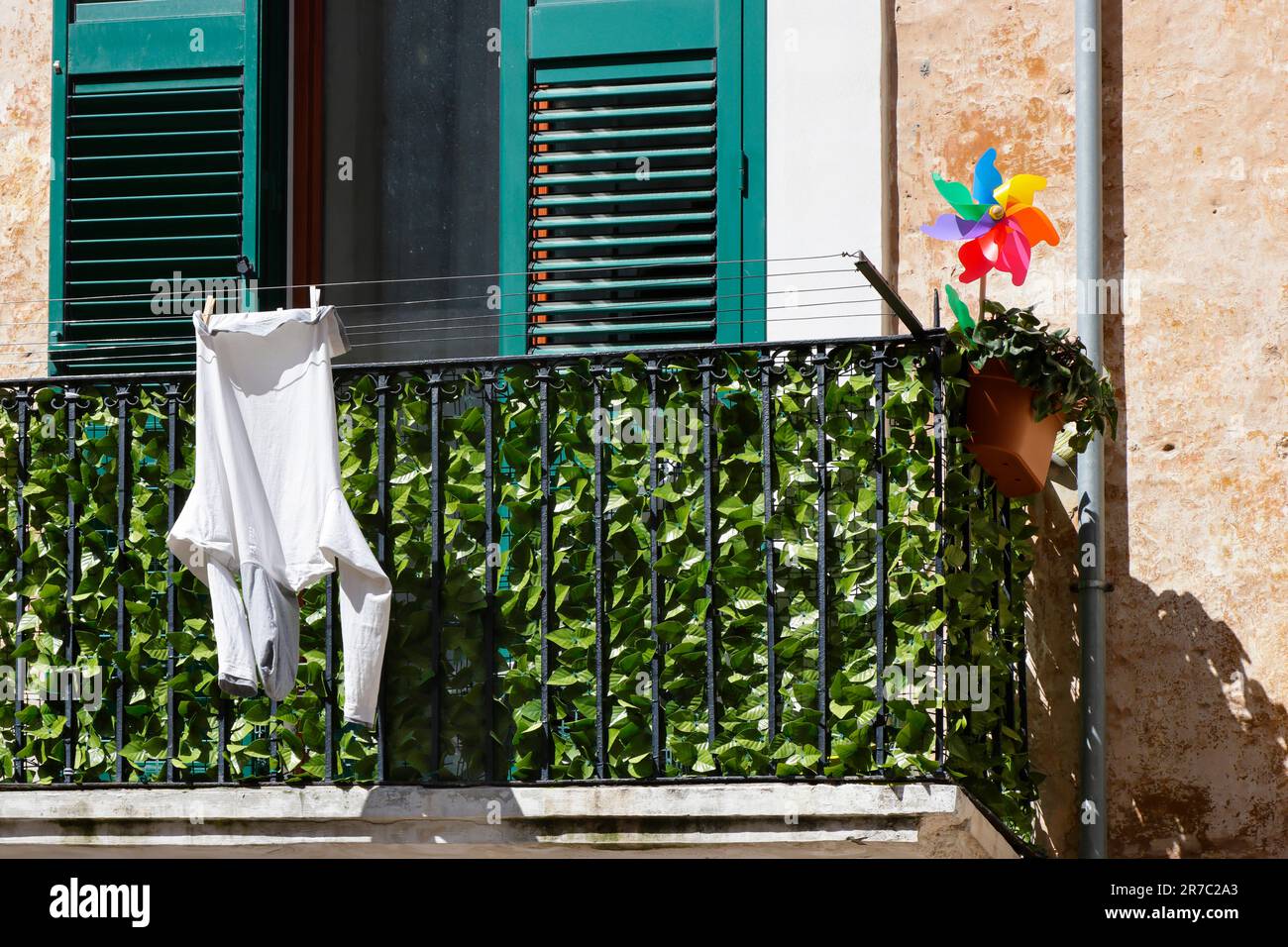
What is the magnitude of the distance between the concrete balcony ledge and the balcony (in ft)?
0.04

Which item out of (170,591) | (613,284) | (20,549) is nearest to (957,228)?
(613,284)

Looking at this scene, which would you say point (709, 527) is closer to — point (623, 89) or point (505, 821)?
point (505, 821)

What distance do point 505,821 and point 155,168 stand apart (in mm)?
2905

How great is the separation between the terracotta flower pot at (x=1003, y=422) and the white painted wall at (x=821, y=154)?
84 centimetres

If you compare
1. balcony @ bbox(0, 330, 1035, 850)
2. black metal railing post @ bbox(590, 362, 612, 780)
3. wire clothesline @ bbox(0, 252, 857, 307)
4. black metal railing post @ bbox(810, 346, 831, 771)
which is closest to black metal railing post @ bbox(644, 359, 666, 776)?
balcony @ bbox(0, 330, 1035, 850)

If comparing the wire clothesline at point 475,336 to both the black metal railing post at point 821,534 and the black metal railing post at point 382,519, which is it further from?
the black metal railing post at point 382,519

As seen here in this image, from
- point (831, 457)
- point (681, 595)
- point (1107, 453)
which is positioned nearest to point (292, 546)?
point (681, 595)

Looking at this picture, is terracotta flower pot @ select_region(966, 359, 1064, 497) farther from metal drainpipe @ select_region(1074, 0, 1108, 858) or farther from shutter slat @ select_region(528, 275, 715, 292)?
shutter slat @ select_region(528, 275, 715, 292)

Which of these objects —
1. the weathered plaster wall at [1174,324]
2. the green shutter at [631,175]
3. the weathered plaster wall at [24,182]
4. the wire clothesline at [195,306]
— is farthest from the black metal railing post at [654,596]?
the weathered plaster wall at [24,182]

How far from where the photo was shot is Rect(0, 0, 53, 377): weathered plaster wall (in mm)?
8195

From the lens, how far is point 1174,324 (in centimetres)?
745

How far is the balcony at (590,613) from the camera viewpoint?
21.1ft
